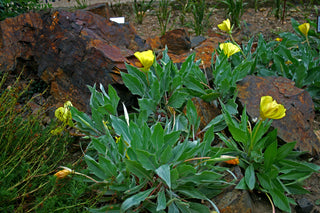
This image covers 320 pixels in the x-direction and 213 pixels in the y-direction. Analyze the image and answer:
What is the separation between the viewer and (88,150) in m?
2.31

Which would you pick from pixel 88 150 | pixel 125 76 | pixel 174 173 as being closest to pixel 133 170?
pixel 174 173

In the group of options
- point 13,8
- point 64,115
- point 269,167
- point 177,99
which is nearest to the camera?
point 269,167

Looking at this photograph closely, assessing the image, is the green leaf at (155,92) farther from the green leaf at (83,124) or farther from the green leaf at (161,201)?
the green leaf at (161,201)

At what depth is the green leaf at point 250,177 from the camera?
1.90 metres

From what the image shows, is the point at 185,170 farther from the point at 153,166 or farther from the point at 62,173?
the point at 62,173

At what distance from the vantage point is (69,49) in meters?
2.92

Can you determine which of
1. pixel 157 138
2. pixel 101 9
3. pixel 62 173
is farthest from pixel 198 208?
pixel 101 9

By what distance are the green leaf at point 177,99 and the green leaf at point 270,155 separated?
27.8 inches

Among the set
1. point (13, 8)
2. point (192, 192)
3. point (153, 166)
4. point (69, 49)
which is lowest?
point (192, 192)

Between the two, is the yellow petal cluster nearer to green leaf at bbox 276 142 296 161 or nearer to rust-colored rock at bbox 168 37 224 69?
green leaf at bbox 276 142 296 161

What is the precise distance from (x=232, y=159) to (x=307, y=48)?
1788 mm

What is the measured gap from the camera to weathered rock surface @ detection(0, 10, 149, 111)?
2.78m

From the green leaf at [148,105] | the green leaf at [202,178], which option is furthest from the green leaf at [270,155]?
the green leaf at [148,105]

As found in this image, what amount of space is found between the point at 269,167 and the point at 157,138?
0.75m
